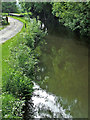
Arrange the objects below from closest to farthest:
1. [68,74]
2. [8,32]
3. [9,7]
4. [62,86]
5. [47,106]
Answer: [47,106] < [62,86] < [68,74] < [8,32] < [9,7]

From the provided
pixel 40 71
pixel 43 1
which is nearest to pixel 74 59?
pixel 40 71

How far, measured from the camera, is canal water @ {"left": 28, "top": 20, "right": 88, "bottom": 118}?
1063cm

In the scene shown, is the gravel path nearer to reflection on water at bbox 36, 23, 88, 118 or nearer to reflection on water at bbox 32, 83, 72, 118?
reflection on water at bbox 36, 23, 88, 118

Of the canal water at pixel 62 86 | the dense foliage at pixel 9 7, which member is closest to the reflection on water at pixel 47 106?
the canal water at pixel 62 86

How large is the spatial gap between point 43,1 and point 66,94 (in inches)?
1437

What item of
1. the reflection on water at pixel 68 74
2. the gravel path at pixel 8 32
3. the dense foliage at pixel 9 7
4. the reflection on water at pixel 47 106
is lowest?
the reflection on water at pixel 47 106

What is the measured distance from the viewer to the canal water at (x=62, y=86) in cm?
1063

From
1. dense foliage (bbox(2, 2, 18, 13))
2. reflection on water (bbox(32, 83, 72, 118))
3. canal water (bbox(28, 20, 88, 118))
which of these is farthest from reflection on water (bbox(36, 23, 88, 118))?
dense foliage (bbox(2, 2, 18, 13))

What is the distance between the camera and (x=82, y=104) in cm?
1126

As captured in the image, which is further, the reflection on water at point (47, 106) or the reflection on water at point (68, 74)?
the reflection on water at point (68, 74)

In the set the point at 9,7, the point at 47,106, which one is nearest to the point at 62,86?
the point at 47,106

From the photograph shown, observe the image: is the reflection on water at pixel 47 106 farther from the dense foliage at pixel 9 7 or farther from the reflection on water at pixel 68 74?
the dense foliage at pixel 9 7

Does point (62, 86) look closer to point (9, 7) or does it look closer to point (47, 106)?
point (47, 106)

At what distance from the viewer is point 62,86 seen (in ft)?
44.1
